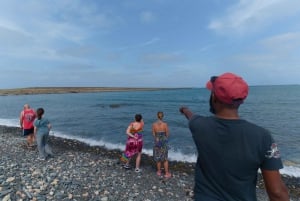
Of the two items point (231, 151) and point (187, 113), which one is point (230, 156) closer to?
point (231, 151)

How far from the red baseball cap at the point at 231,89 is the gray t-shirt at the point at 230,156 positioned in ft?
0.65

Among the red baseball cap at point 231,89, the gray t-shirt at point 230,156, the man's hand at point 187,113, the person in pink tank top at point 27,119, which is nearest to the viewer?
the gray t-shirt at point 230,156

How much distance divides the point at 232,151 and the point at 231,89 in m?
0.55

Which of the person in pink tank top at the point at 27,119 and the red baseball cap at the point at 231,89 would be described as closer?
the red baseball cap at the point at 231,89

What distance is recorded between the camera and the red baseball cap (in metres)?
2.15

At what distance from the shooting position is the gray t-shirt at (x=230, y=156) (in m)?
2.01

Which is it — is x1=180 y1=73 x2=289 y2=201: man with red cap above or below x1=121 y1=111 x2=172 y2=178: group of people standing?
above

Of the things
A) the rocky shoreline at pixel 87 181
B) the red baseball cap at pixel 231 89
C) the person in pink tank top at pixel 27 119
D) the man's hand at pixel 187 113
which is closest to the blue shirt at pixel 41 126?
the rocky shoreline at pixel 87 181

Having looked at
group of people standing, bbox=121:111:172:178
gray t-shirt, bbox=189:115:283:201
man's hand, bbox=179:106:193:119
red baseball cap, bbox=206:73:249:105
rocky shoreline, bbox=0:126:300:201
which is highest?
red baseball cap, bbox=206:73:249:105

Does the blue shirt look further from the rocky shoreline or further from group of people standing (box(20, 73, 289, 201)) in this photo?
group of people standing (box(20, 73, 289, 201))

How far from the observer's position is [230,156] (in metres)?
2.13

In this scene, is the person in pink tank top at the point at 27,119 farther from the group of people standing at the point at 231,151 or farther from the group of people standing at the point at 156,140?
the group of people standing at the point at 231,151

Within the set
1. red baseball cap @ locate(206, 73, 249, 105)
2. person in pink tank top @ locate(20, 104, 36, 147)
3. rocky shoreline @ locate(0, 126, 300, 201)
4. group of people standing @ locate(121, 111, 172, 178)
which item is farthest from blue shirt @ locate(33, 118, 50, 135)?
red baseball cap @ locate(206, 73, 249, 105)

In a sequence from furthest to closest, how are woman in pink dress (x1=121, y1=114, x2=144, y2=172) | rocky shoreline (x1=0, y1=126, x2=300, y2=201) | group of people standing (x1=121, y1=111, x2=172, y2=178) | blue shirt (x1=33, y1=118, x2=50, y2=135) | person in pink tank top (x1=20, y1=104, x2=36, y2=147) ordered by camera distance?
person in pink tank top (x1=20, y1=104, x2=36, y2=147), blue shirt (x1=33, y1=118, x2=50, y2=135), woman in pink dress (x1=121, y1=114, x2=144, y2=172), group of people standing (x1=121, y1=111, x2=172, y2=178), rocky shoreline (x1=0, y1=126, x2=300, y2=201)
